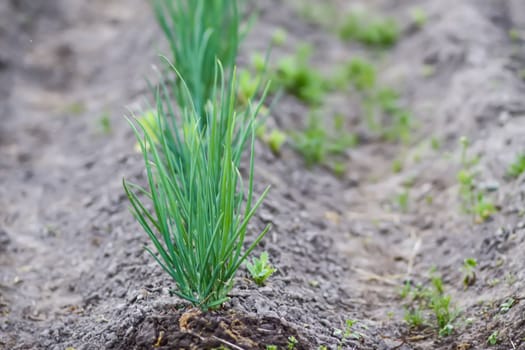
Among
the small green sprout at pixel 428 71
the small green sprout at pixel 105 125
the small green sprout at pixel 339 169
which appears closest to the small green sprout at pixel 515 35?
the small green sprout at pixel 428 71

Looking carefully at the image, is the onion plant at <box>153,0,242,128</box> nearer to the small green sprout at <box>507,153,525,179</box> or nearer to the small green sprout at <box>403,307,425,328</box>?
the small green sprout at <box>403,307,425,328</box>

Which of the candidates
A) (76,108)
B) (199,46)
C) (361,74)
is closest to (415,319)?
(199,46)

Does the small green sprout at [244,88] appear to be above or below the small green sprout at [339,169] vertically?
above

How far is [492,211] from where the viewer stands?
277 centimetres

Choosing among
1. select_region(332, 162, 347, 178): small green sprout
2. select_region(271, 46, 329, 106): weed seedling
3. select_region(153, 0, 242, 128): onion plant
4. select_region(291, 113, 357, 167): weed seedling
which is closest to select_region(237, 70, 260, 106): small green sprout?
A: select_region(153, 0, 242, 128): onion plant

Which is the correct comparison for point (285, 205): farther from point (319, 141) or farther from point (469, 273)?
point (469, 273)

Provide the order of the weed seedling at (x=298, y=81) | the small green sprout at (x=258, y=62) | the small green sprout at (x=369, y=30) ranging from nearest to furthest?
the small green sprout at (x=258, y=62), the weed seedling at (x=298, y=81), the small green sprout at (x=369, y=30)

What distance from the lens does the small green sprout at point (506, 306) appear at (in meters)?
2.19

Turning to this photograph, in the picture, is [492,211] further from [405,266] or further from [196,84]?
[196,84]

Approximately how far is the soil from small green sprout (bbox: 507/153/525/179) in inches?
2.0

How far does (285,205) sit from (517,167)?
106cm

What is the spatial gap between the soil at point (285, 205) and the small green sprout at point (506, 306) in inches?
0.8

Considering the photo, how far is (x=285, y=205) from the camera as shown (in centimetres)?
297

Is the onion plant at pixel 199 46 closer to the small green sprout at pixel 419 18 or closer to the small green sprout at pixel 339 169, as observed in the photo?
the small green sprout at pixel 339 169
